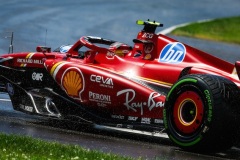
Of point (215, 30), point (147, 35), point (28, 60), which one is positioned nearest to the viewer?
point (147, 35)

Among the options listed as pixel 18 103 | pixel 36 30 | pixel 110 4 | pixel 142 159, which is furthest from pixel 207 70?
pixel 110 4

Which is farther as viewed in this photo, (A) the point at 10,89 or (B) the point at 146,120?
(A) the point at 10,89

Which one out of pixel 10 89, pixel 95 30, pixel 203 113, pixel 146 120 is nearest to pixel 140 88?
pixel 146 120

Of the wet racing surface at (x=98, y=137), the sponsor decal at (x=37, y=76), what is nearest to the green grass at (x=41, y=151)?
the wet racing surface at (x=98, y=137)

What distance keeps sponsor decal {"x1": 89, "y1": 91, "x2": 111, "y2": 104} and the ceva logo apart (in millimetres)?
898

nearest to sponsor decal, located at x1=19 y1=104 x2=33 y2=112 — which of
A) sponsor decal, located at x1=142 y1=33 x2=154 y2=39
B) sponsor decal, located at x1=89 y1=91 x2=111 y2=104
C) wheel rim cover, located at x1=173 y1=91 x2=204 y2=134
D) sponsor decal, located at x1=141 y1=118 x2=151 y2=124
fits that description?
sponsor decal, located at x1=89 y1=91 x2=111 y2=104

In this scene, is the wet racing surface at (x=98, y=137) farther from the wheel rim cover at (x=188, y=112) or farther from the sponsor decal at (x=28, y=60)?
the sponsor decal at (x=28, y=60)

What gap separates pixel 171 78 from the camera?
1152 centimetres

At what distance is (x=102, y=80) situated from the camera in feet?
39.8

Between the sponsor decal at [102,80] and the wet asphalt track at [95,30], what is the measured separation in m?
0.70

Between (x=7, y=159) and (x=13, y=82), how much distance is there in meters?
5.33

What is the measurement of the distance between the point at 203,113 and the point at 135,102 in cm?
153

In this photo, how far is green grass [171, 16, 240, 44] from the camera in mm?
29281

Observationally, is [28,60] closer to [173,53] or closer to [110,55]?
[110,55]
